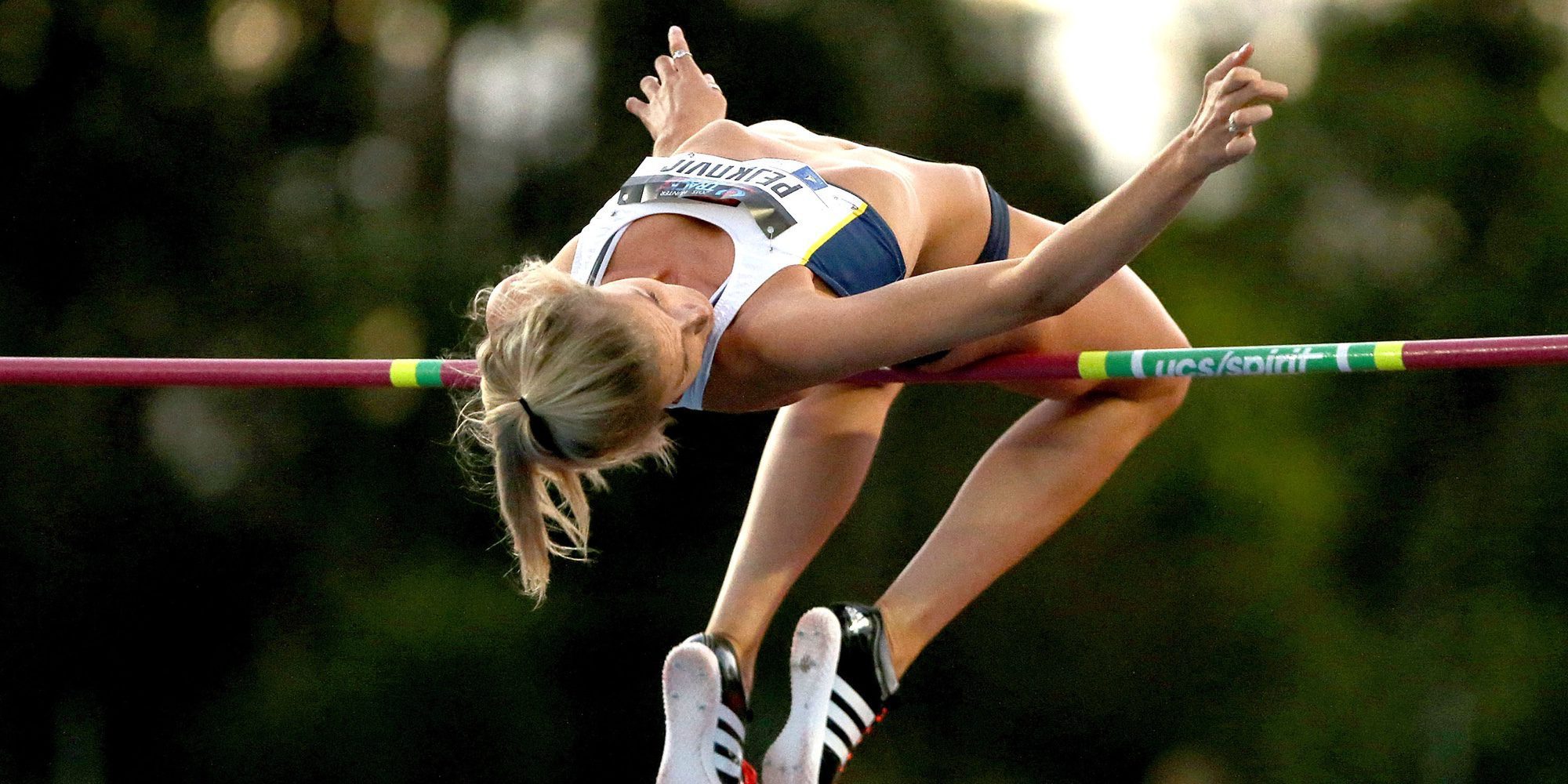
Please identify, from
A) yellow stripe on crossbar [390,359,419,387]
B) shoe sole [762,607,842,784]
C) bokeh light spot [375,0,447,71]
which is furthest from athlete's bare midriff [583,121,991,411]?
bokeh light spot [375,0,447,71]

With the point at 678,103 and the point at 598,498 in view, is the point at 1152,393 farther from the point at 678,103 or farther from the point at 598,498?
the point at 598,498

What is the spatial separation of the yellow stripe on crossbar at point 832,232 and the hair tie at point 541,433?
0.43 metres

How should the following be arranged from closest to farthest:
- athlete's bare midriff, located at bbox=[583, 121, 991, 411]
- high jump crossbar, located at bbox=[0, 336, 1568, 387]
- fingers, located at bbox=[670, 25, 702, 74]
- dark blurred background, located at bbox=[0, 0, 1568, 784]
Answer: athlete's bare midriff, located at bbox=[583, 121, 991, 411], high jump crossbar, located at bbox=[0, 336, 1568, 387], fingers, located at bbox=[670, 25, 702, 74], dark blurred background, located at bbox=[0, 0, 1568, 784]

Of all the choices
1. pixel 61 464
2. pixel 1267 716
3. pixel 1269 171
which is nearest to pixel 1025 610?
pixel 1267 716

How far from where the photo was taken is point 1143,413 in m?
3.01

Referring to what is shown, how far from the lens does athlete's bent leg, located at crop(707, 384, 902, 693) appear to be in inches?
117

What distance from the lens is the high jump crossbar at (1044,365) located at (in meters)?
2.63

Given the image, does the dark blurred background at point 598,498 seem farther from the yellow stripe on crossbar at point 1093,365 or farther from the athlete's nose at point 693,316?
the athlete's nose at point 693,316

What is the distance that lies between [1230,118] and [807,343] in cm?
60

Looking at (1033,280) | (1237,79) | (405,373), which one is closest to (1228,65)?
(1237,79)

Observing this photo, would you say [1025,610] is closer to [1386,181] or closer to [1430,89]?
[1386,181]

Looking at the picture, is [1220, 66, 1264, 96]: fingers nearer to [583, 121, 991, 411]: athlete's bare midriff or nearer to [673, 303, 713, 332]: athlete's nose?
[583, 121, 991, 411]: athlete's bare midriff

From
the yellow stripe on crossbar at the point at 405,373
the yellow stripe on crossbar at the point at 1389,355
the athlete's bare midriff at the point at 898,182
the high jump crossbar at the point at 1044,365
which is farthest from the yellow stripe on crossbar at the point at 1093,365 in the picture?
the yellow stripe on crossbar at the point at 405,373

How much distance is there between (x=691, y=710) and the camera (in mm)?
2785
